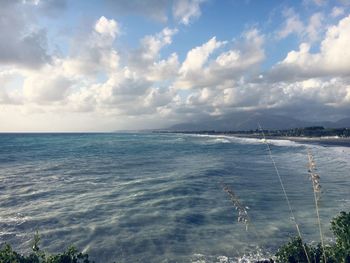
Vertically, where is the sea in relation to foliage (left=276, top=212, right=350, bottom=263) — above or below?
below

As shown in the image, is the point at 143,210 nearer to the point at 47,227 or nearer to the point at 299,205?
the point at 47,227

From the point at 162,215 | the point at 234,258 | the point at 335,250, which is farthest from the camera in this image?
the point at 162,215

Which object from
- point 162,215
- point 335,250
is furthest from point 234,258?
point 162,215

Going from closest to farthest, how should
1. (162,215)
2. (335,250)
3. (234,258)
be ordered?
(335,250), (234,258), (162,215)

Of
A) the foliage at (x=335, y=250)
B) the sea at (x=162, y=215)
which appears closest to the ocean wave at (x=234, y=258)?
the sea at (x=162, y=215)

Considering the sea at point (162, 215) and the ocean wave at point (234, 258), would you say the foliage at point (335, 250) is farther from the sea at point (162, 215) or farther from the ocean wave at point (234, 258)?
the ocean wave at point (234, 258)

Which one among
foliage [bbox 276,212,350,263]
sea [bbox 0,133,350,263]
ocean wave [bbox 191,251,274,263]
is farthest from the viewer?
sea [bbox 0,133,350,263]

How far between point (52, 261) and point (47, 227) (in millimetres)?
15110

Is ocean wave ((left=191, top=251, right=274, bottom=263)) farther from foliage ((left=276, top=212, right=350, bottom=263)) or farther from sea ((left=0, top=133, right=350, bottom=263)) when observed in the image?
foliage ((left=276, top=212, right=350, bottom=263))

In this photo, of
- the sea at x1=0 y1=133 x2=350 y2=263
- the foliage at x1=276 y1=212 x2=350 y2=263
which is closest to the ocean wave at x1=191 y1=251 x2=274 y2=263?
the sea at x1=0 y1=133 x2=350 y2=263

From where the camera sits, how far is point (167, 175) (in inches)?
1994

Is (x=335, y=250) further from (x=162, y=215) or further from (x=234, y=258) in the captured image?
(x=162, y=215)

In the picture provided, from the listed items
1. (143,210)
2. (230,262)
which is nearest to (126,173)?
(143,210)

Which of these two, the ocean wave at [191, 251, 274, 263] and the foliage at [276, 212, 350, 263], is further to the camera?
the ocean wave at [191, 251, 274, 263]
